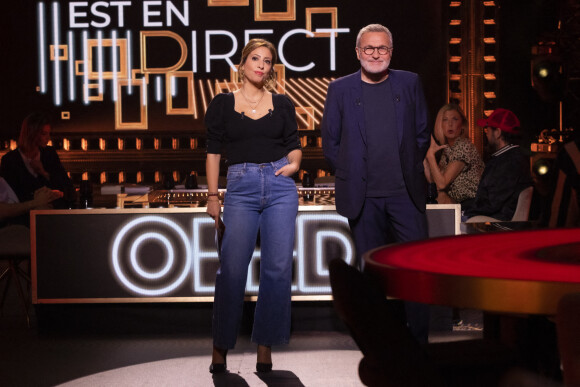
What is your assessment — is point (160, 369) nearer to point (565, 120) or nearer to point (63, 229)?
point (63, 229)

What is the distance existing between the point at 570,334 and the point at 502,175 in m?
4.17

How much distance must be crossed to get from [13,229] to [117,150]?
443cm

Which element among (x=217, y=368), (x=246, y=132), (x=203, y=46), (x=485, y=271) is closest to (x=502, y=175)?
(x=246, y=132)

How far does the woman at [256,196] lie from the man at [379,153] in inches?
12.5

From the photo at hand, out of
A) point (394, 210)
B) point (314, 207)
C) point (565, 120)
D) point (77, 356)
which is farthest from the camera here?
point (565, 120)

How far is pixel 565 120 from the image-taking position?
918 centimetres

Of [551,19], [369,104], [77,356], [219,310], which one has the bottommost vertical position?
[77,356]

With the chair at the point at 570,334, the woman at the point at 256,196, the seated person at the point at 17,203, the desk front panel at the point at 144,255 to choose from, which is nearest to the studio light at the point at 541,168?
the desk front panel at the point at 144,255

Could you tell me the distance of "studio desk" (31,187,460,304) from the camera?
489cm

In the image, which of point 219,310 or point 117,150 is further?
point 117,150

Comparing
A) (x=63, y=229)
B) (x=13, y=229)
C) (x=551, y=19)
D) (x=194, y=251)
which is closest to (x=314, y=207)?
(x=194, y=251)

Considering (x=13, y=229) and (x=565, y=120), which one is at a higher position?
(x=565, y=120)

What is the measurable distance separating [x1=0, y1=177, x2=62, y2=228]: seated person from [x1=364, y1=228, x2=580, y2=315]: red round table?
3480mm

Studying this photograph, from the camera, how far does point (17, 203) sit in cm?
530
